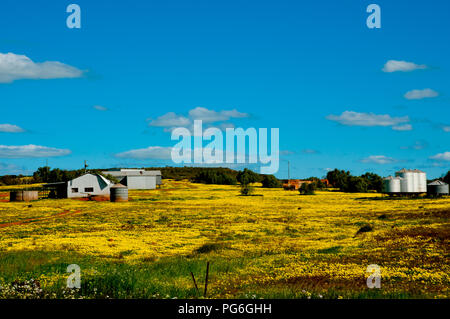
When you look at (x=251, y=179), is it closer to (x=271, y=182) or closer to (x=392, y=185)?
(x=271, y=182)

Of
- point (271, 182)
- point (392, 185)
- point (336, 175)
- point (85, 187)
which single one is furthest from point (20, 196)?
point (336, 175)

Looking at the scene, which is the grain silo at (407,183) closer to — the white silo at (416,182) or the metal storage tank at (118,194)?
the white silo at (416,182)

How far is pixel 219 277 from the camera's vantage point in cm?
1571

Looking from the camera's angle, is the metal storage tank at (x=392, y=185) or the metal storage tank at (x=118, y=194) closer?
the metal storage tank at (x=118, y=194)

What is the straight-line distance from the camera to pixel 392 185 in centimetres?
7644

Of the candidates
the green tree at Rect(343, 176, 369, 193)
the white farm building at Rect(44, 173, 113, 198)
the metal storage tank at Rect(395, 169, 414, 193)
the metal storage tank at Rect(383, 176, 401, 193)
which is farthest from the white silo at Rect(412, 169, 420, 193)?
the white farm building at Rect(44, 173, 113, 198)

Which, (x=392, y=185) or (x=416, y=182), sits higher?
(x=416, y=182)

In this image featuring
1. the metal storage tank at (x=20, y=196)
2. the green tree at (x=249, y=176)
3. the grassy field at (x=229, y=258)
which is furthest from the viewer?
the green tree at (x=249, y=176)

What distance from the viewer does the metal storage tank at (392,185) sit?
76250mm

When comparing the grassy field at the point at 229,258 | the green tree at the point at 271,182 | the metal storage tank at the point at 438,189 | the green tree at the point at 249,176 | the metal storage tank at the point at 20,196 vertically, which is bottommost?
the grassy field at the point at 229,258

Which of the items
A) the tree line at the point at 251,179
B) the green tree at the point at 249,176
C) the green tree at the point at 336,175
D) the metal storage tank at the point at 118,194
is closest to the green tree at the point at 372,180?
the tree line at the point at 251,179

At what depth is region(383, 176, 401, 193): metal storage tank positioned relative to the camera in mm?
76250
